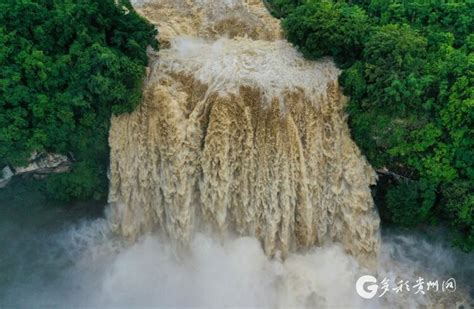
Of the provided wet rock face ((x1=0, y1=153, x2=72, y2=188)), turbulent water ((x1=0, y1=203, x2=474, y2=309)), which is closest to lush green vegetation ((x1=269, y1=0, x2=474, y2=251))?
turbulent water ((x1=0, y1=203, x2=474, y2=309))

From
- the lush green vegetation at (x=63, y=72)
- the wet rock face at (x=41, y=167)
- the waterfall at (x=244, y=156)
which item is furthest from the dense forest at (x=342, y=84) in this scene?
the waterfall at (x=244, y=156)

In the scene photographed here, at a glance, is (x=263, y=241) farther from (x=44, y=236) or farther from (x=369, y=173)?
(x=44, y=236)

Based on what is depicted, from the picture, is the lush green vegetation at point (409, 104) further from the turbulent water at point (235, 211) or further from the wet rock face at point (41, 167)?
the wet rock face at point (41, 167)

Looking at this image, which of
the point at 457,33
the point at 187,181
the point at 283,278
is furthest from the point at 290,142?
the point at 457,33

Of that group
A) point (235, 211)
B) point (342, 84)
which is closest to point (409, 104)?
point (342, 84)
